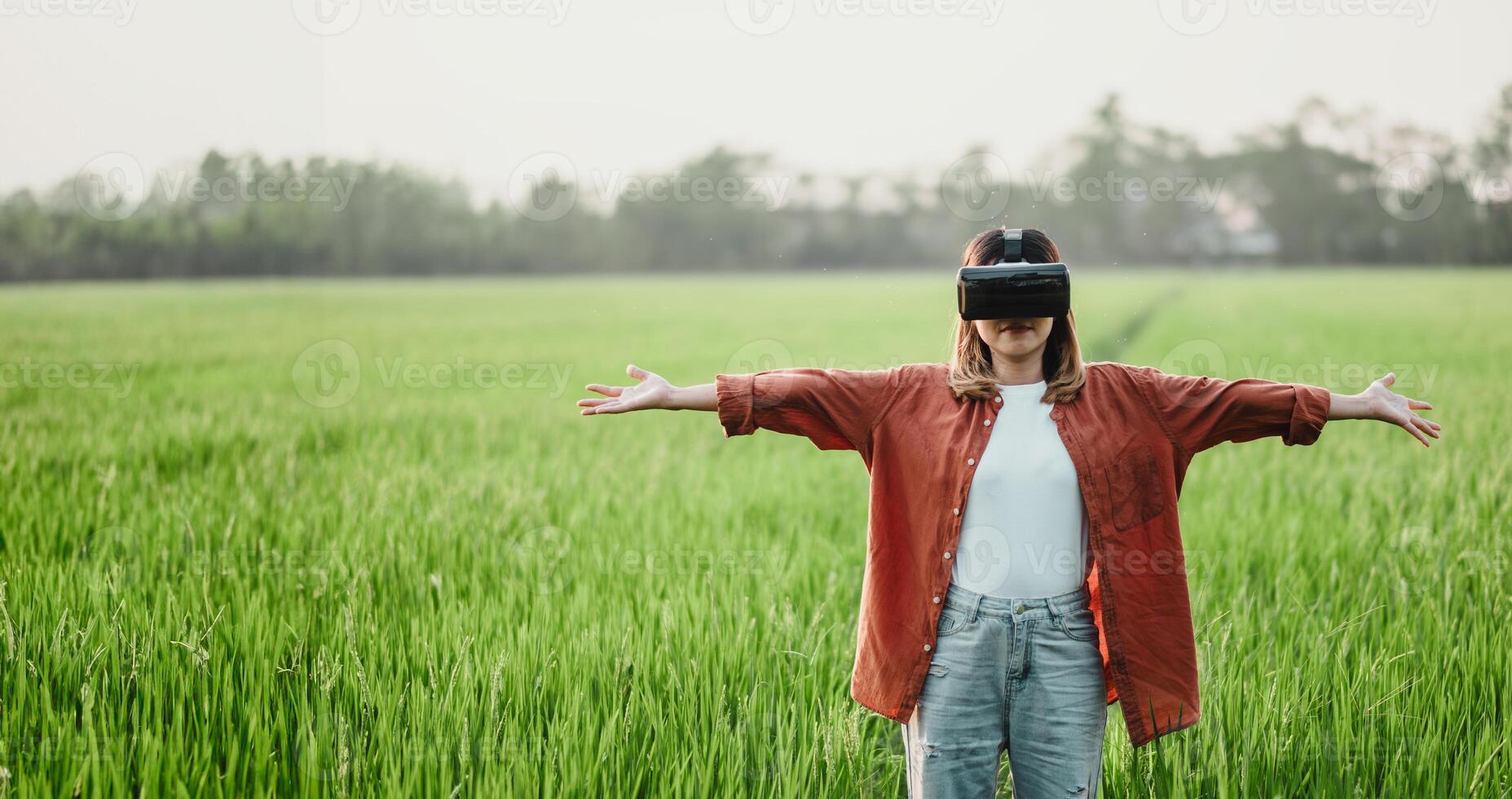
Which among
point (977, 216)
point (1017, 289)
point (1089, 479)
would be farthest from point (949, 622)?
point (977, 216)

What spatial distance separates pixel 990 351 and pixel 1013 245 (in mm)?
251

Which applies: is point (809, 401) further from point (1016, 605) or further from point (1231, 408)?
point (1231, 408)

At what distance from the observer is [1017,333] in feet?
6.23

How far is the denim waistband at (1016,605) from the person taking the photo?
72.7 inches

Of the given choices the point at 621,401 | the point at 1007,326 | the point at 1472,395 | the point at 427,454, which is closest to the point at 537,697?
the point at 621,401

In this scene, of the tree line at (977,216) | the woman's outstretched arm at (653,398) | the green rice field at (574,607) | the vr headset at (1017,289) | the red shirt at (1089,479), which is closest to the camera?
the vr headset at (1017,289)

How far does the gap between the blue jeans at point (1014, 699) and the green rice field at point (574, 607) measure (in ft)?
1.72

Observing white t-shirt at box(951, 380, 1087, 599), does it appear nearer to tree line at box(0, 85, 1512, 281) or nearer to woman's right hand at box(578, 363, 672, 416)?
woman's right hand at box(578, 363, 672, 416)

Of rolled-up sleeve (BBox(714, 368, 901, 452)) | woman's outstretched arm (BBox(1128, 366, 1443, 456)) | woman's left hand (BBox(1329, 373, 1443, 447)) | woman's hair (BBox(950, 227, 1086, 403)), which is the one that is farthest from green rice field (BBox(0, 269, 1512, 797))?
woman's left hand (BBox(1329, 373, 1443, 447))

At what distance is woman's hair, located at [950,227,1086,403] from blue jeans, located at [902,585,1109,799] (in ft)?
1.38

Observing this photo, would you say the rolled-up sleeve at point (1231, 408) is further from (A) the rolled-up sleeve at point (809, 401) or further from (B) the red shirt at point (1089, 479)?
(A) the rolled-up sleeve at point (809, 401)

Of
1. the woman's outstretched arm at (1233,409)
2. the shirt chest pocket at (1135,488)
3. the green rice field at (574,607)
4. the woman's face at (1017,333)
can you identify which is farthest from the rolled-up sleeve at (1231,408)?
the green rice field at (574,607)

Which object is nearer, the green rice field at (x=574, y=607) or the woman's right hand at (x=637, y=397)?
the woman's right hand at (x=637, y=397)

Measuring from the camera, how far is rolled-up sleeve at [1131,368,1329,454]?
1969mm
